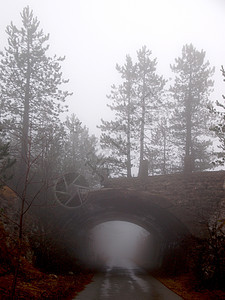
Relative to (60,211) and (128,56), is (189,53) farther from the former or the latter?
(60,211)

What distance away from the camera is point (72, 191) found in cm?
1936

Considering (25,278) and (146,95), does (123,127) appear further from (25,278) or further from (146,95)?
(25,278)

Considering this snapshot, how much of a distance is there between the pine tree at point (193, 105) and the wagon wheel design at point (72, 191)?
13912 mm

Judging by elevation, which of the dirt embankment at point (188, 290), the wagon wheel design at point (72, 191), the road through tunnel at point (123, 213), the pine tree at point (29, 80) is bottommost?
the dirt embankment at point (188, 290)

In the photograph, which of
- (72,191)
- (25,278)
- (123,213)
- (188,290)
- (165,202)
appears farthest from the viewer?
(123,213)

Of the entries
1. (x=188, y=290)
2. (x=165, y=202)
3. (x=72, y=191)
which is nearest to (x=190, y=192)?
(x=165, y=202)

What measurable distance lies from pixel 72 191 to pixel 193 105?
17.0 m

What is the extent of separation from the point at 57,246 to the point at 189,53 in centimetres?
2365

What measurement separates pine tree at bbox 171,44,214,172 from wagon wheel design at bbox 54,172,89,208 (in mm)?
13912

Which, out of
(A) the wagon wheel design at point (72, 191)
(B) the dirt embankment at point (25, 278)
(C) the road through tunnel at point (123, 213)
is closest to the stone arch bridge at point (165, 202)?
(C) the road through tunnel at point (123, 213)

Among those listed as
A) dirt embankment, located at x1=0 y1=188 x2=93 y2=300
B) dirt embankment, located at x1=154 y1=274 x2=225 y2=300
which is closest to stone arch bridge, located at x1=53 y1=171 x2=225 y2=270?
dirt embankment, located at x1=154 y1=274 x2=225 y2=300

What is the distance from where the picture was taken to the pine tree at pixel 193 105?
1207 inches

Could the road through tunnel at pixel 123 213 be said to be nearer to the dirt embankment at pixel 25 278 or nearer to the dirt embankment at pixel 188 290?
the dirt embankment at pixel 188 290

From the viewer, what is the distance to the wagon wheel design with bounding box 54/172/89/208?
1922cm
